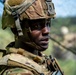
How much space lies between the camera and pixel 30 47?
5.04 metres

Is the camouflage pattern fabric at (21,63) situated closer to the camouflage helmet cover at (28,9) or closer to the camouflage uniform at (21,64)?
the camouflage uniform at (21,64)

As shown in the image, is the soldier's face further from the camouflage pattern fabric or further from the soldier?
the camouflage pattern fabric

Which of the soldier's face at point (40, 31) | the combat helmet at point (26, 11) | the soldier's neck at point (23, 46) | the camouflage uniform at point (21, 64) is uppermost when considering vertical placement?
the combat helmet at point (26, 11)

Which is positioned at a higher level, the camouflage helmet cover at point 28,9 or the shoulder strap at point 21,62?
the camouflage helmet cover at point 28,9

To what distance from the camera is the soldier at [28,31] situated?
483cm

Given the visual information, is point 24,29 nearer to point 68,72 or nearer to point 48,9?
point 48,9

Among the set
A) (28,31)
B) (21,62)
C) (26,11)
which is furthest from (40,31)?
(21,62)

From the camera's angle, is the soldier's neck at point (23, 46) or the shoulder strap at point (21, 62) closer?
the shoulder strap at point (21, 62)

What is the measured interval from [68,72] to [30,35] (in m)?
10.8

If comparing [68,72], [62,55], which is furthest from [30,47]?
[62,55]

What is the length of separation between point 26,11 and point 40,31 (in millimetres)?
225

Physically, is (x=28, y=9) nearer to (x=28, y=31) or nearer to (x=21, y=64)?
(x=28, y=31)

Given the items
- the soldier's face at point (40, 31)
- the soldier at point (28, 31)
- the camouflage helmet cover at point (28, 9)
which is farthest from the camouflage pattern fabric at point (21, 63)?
the camouflage helmet cover at point (28, 9)

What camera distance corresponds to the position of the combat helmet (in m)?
4.89
